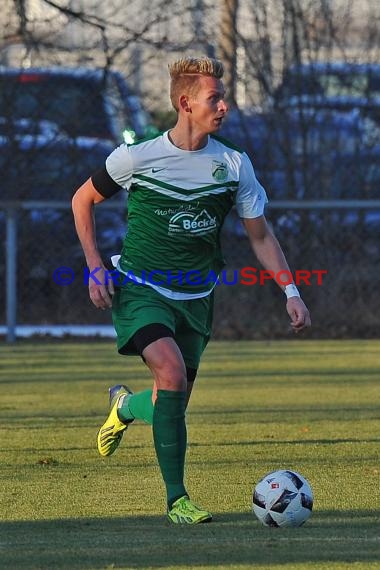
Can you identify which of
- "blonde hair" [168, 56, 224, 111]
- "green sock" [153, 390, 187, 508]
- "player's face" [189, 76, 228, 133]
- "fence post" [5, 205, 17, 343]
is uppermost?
"blonde hair" [168, 56, 224, 111]

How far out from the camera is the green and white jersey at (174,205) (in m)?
5.57

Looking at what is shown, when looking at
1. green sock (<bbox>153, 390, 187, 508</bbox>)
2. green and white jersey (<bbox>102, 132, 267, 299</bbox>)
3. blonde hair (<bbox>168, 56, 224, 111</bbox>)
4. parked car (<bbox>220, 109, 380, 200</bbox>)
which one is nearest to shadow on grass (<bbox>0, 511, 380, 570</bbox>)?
green sock (<bbox>153, 390, 187, 508</bbox>)

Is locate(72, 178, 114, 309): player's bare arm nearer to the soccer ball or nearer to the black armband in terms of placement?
the black armband

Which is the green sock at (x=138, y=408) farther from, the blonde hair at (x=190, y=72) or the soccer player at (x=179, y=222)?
the blonde hair at (x=190, y=72)

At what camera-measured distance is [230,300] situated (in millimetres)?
14867

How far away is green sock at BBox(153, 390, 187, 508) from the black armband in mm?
899

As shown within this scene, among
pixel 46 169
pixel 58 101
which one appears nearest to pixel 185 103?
pixel 46 169

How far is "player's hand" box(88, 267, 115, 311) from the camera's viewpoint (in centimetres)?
540

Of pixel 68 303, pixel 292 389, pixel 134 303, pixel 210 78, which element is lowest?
pixel 68 303

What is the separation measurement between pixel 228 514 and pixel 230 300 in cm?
959

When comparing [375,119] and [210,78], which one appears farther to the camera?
[375,119]

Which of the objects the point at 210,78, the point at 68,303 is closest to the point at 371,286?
the point at 68,303

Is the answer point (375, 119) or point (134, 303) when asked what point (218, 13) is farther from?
point (134, 303)

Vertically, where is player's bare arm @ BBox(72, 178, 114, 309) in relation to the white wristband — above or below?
above
